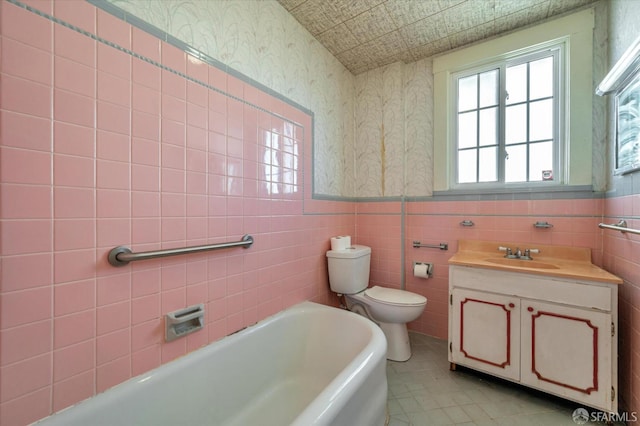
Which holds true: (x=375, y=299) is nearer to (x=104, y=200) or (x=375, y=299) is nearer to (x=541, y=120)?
(x=104, y=200)

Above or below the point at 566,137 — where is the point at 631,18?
above

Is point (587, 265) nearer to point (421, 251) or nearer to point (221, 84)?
point (421, 251)

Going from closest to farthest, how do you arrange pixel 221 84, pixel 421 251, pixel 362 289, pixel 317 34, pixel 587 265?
pixel 221 84 < pixel 587 265 < pixel 317 34 < pixel 362 289 < pixel 421 251

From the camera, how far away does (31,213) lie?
75 cm

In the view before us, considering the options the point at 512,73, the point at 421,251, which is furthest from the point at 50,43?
the point at 512,73

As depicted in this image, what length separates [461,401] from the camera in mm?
1453

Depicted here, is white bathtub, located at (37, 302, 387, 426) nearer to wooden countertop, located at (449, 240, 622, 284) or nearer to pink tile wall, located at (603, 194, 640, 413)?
wooden countertop, located at (449, 240, 622, 284)

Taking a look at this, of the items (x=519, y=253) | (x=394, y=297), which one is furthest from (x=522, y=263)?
(x=394, y=297)

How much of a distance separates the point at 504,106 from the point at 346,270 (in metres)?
1.82

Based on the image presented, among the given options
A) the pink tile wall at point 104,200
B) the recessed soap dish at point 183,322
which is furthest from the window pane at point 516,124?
the recessed soap dish at point 183,322

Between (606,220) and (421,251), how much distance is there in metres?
1.15

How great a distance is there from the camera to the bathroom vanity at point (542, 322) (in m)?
1.29

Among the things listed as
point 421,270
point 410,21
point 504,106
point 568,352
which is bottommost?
point 568,352

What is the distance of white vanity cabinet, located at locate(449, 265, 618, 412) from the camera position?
4.21 feet
